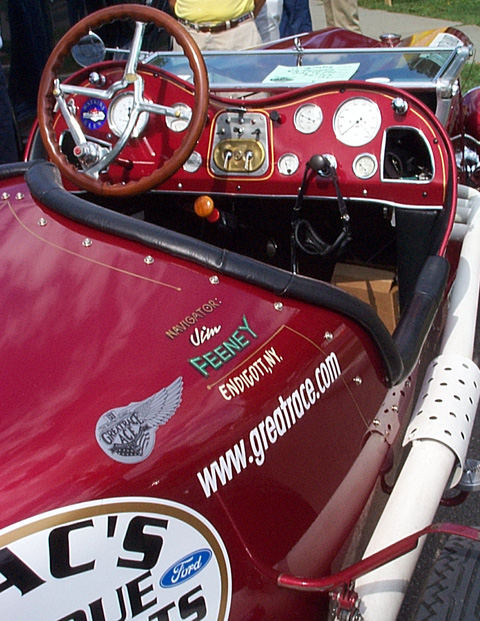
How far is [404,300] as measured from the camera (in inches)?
97.3

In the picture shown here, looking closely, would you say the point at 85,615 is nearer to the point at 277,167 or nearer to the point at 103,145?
the point at 277,167

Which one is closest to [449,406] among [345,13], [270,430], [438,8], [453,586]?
[453,586]

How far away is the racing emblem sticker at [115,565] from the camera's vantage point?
A: 0.99 meters

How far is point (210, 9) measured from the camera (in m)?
4.36

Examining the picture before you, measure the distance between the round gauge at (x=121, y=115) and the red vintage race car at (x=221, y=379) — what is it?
0.4 inches

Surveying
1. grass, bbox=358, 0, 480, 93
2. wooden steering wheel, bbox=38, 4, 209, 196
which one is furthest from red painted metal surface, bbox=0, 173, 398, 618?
grass, bbox=358, 0, 480, 93

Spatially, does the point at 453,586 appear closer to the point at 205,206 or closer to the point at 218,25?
the point at 205,206

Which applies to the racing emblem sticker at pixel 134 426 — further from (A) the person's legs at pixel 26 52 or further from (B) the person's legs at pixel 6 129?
(A) the person's legs at pixel 26 52

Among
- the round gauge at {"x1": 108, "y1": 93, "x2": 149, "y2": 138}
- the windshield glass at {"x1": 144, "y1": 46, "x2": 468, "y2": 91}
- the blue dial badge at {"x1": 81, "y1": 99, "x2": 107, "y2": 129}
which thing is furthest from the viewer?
the windshield glass at {"x1": 144, "y1": 46, "x2": 468, "y2": 91}

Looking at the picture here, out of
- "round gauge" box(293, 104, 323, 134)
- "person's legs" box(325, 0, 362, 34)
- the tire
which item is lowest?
the tire

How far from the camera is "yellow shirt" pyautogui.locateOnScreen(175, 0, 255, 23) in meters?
4.34

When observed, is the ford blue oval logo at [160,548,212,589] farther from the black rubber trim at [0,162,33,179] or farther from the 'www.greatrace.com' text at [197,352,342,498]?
the black rubber trim at [0,162,33,179]

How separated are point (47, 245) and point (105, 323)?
0.99ft

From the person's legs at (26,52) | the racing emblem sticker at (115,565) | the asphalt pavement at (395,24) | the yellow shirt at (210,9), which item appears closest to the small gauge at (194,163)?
the racing emblem sticker at (115,565)
